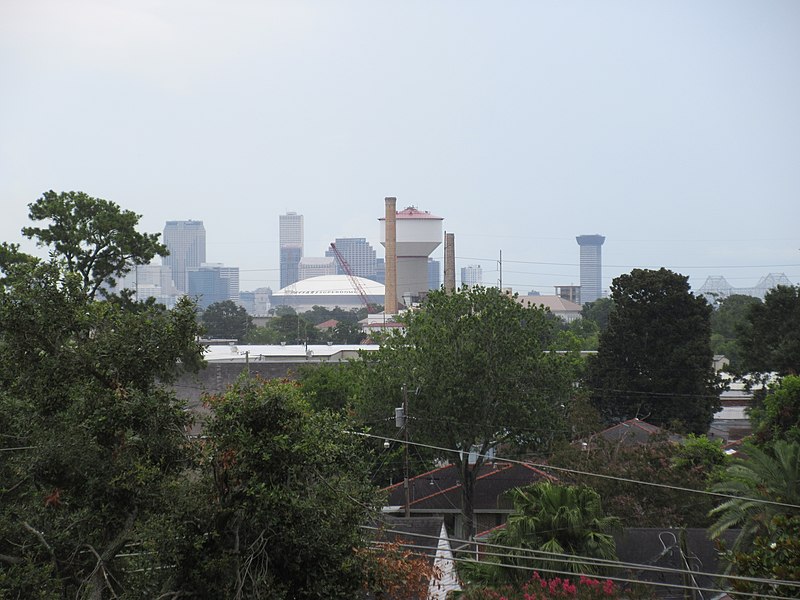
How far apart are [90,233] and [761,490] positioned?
2266cm

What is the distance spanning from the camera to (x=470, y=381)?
3369cm

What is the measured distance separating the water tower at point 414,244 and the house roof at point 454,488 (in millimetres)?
92215

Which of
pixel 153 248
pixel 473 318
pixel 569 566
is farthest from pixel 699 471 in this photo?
pixel 153 248

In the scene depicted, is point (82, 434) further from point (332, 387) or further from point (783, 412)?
point (332, 387)

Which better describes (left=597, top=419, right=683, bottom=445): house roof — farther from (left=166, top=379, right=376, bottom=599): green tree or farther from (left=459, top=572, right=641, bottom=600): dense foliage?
(left=166, top=379, right=376, bottom=599): green tree

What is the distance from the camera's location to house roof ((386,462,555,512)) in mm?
32562

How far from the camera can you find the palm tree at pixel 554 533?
18.4 m

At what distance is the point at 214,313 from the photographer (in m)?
126

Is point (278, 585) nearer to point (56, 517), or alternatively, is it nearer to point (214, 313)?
point (56, 517)

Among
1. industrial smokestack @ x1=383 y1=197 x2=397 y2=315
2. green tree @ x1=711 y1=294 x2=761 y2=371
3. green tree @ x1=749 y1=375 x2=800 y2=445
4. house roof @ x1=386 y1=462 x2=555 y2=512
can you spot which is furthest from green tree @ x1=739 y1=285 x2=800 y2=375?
industrial smokestack @ x1=383 y1=197 x2=397 y2=315

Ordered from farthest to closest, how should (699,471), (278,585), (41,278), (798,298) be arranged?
(798,298), (699,471), (41,278), (278,585)

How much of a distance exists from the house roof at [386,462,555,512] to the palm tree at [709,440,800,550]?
1205cm

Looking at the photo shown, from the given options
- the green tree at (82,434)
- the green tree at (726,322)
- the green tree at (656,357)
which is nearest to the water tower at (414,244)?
the green tree at (726,322)

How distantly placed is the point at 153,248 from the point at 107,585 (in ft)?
77.3
